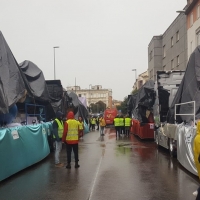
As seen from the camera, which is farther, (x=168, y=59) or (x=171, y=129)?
(x=168, y=59)

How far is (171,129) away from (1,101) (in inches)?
260

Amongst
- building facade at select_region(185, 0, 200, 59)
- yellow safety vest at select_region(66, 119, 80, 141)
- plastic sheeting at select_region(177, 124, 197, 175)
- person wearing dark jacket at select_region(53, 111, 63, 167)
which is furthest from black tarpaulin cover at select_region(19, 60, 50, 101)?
building facade at select_region(185, 0, 200, 59)

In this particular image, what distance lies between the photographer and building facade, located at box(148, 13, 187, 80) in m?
35.1

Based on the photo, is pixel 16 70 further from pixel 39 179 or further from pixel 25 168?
pixel 39 179

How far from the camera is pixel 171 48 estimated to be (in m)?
40.3

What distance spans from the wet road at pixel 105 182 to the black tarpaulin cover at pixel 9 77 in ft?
7.50

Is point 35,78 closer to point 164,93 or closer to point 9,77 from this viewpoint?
point 9,77

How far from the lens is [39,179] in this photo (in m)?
8.54

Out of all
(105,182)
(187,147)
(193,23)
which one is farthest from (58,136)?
(193,23)

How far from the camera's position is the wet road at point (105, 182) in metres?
6.80

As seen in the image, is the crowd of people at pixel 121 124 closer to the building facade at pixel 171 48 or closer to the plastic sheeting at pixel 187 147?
the building facade at pixel 171 48

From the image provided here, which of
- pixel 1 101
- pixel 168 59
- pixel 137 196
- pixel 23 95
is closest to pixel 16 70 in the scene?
pixel 23 95

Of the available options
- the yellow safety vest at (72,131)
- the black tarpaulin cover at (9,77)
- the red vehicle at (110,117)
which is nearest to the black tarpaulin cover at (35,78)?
the black tarpaulin cover at (9,77)

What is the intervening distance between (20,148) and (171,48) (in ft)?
110
